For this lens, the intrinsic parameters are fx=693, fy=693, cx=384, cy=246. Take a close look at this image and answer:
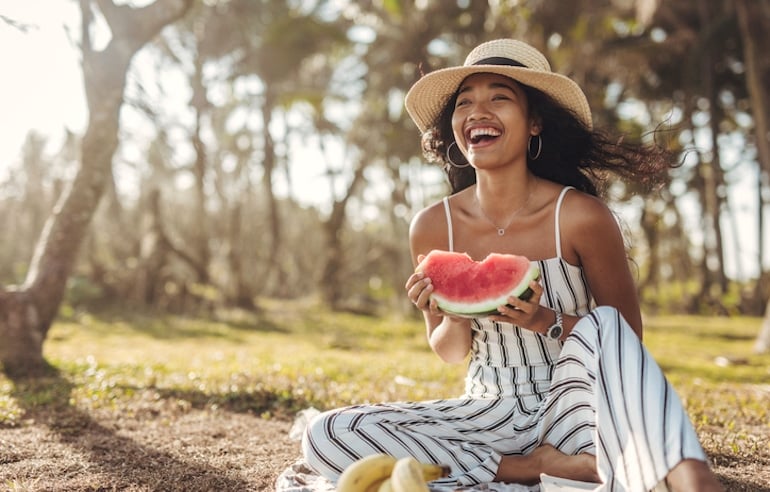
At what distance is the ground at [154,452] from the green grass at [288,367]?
0.24m

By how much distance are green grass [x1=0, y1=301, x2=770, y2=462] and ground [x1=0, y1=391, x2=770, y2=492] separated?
24 cm

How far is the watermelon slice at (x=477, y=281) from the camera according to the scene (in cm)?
270

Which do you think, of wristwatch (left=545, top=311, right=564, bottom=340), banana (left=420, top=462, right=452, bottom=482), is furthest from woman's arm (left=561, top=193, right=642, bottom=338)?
banana (left=420, top=462, right=452, bottom=482)

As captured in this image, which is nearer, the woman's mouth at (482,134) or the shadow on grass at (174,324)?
the woman's mouth at (482,134)

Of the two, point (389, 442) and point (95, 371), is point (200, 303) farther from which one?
point (389, 442)

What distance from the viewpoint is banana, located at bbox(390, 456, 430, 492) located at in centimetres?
214

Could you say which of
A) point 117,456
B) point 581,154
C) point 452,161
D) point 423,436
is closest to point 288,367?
point 117,456

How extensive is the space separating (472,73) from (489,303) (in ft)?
3.87

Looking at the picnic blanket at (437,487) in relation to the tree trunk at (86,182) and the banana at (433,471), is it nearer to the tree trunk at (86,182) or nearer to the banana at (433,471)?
the banana at (433,471)

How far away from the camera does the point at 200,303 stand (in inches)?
600

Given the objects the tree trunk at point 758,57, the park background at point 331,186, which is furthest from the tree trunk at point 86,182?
the tree trunk at point 758,57

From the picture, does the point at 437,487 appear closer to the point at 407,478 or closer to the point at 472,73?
the point at 407,478

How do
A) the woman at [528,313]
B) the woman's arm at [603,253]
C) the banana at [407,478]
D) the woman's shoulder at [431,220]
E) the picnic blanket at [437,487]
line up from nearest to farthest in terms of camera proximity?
the banana at [407,478], the woman at [528,313], the picnic blanket at [437,487], the woman's arm at [603,253], the woman's shoulder at [431,220]

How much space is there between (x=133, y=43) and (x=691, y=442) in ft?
22.0
